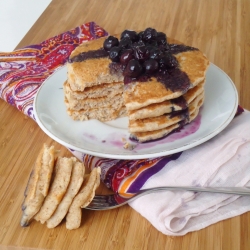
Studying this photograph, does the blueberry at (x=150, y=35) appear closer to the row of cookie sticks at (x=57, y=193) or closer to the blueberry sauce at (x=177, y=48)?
the blueberry sauce at (x=177, y=48)

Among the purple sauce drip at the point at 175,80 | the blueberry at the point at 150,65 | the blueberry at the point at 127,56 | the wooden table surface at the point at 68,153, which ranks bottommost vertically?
the wooden table surface at the point at 68,153

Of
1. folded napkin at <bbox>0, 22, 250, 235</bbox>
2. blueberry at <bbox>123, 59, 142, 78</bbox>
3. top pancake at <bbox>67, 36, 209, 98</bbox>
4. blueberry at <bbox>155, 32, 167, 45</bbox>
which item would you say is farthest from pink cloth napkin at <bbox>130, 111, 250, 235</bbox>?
blueberry at <bbox>155, 32, 167, 45</bbox>

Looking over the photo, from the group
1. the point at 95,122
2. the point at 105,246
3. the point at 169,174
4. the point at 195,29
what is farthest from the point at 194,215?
the point at 195,29

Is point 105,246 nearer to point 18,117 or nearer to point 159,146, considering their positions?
point 159,146

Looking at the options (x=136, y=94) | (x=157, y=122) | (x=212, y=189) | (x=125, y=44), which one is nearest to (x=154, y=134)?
(x=157, y=122)

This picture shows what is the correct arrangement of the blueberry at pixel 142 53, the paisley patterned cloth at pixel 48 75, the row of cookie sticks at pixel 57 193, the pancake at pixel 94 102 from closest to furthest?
the row of cookie sticks at pixel 57 193, the paisley patterned cloth at pixel 48 75, the blueberry at pixel 142 53, the pancake at pixel 94 102

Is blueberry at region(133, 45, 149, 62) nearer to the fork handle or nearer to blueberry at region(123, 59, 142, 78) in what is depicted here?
blueberry at region(123, 59, 142, 78)

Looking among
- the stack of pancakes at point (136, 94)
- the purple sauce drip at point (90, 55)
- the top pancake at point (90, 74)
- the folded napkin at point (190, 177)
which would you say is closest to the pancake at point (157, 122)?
the stack of pancakes at point (136, 94)
